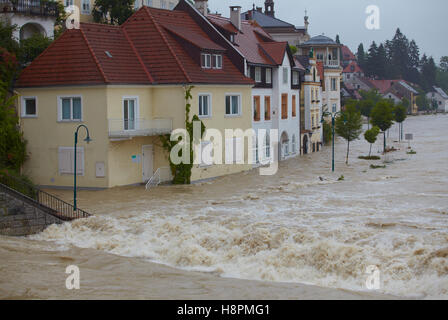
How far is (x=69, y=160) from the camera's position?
37156mm

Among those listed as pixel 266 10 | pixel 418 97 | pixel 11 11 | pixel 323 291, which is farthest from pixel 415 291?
pixel 418 97

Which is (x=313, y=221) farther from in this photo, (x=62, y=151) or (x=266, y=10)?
(x=266, y=10)

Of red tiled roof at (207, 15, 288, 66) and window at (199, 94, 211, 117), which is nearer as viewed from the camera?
window at (199, 94, 211, 117)

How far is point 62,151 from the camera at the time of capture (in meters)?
37.3

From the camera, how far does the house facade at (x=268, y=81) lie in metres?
47.9

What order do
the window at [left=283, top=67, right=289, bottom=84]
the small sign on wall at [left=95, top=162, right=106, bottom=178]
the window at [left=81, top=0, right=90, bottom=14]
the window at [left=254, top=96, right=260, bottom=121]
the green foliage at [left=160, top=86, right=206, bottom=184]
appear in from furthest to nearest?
the window at [left=81, top=0, right=90, bottom=14], the window at [left=283, top=67, right=289, bottom=84], the window at [left=254, top=96, right=260, bottom=121], the green foliage at [left=160, top=86, right=206, bottom=184], the small sign on wall at [left=95, top=162, right=106, bottom=178]

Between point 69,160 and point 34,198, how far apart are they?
836 centimetres

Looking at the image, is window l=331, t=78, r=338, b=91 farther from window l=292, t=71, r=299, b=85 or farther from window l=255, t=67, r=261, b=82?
window l=255, t=67, r=261, b=82

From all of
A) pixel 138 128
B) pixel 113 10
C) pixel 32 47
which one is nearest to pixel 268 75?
pixel 138 128

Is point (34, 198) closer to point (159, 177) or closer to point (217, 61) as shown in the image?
point (159, 177)

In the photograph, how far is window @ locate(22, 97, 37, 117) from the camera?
38.7 m

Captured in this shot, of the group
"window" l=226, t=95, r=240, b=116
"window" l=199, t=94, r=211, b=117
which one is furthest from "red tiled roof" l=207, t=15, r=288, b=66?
"window" l=199, t=94, r=211, b=117

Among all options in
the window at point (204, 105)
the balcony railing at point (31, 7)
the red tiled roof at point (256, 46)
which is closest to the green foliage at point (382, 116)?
the red tiled roof at point (256, 46)

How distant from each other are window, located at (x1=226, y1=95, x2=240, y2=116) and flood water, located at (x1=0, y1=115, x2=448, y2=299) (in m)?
6.03
